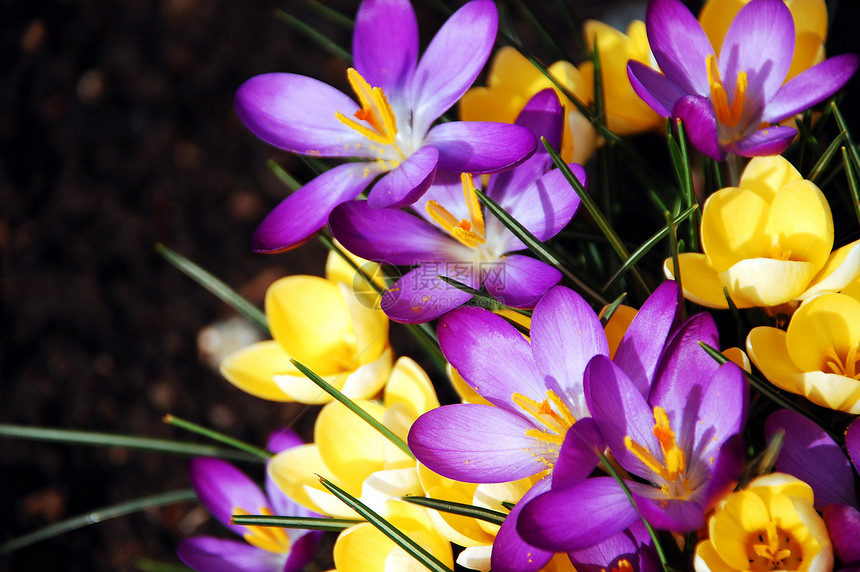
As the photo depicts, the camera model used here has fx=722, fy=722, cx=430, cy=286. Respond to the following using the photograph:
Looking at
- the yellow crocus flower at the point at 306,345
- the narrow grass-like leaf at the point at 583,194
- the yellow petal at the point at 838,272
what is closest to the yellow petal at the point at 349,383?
the yellow crocus flower at the point at 306,345

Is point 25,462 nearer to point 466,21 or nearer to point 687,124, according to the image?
point 466,21

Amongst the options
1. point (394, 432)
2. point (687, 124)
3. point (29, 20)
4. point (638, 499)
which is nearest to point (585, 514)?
point (638, 499)

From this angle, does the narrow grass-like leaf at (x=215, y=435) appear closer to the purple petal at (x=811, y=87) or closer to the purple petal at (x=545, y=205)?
the purple petal at (x=545, y=205)

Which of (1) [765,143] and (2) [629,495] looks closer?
(2) [629,495]

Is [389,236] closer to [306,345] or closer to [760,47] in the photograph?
[306,345]

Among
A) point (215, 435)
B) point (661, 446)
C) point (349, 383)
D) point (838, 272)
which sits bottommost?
point (215, 435)

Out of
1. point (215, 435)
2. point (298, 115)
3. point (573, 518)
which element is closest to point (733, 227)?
point (573, 518)
